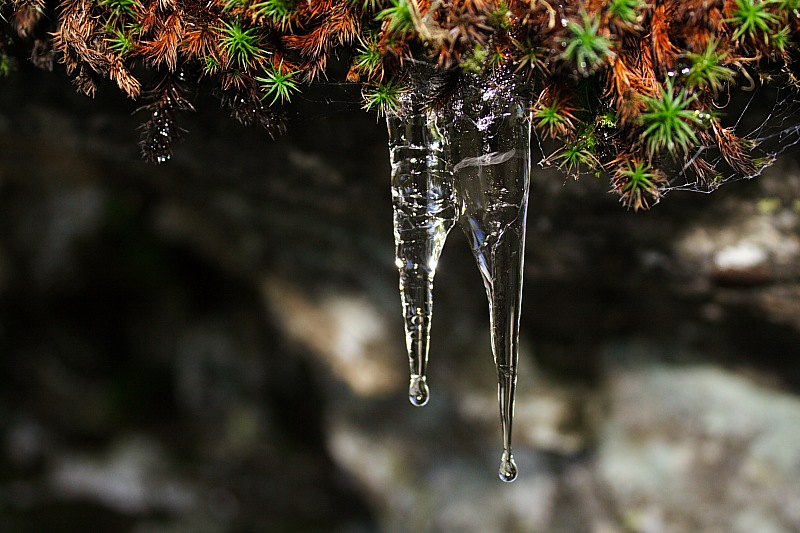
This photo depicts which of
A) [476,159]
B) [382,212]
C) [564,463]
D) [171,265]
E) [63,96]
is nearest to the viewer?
[476,159]

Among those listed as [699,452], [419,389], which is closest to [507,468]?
[419,389]

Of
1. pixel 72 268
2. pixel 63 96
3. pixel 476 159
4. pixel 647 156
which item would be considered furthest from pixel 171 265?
pixel 647 156

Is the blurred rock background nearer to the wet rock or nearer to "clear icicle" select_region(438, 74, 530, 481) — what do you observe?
the wet rock

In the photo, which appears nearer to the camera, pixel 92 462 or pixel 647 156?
pixel 647 156

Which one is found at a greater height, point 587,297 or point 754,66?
point 754,66

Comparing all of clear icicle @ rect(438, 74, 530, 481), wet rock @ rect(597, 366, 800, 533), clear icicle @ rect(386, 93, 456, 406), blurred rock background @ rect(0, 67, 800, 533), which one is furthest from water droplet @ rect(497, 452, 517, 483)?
wet rock @ rect(597, 366, 800, 533)

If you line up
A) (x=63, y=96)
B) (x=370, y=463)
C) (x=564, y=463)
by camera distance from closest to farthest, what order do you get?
(x=63, y=96) → (x=564, y=463) → (x=370, y=463)

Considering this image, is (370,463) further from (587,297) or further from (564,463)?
(587,297)

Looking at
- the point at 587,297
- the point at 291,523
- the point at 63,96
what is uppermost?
the point at 63,96

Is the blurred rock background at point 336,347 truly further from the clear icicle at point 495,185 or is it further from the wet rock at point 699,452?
the clear icicle at point 495,185
